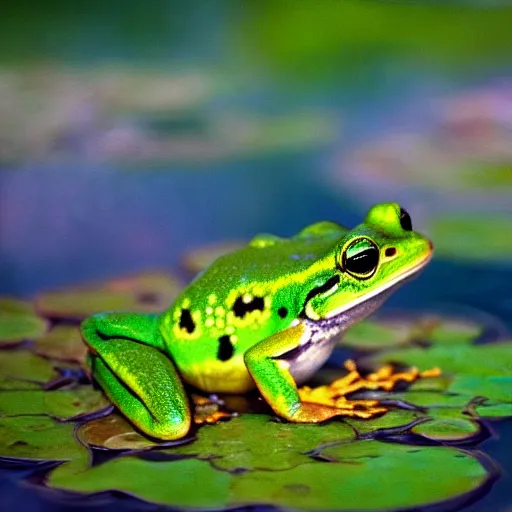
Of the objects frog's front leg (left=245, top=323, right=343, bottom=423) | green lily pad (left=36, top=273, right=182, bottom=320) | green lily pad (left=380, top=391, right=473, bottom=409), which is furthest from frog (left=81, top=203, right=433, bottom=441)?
green lily pad (left=36, top=273, right=182, bottom=320)

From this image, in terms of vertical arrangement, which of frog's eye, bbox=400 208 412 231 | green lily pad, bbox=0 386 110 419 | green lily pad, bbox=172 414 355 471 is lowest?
green lily pad, bbox=172 414 355 471

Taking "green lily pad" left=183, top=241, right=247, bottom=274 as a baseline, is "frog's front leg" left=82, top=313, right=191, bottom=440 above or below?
below

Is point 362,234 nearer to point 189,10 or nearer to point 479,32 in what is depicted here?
point 479,32

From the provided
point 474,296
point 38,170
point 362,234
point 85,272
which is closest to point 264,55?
point 38,170

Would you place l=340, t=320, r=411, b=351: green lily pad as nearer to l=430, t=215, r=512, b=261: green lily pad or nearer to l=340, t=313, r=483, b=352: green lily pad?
l=340, t=313, r=483, b=352: green lily pad

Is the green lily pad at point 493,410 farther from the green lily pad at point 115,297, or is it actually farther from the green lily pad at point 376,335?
the green lily pad at point 115,297

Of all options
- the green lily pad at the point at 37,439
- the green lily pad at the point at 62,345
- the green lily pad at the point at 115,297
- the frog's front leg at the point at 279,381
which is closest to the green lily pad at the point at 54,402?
the green lily pad at the point at 37,439
